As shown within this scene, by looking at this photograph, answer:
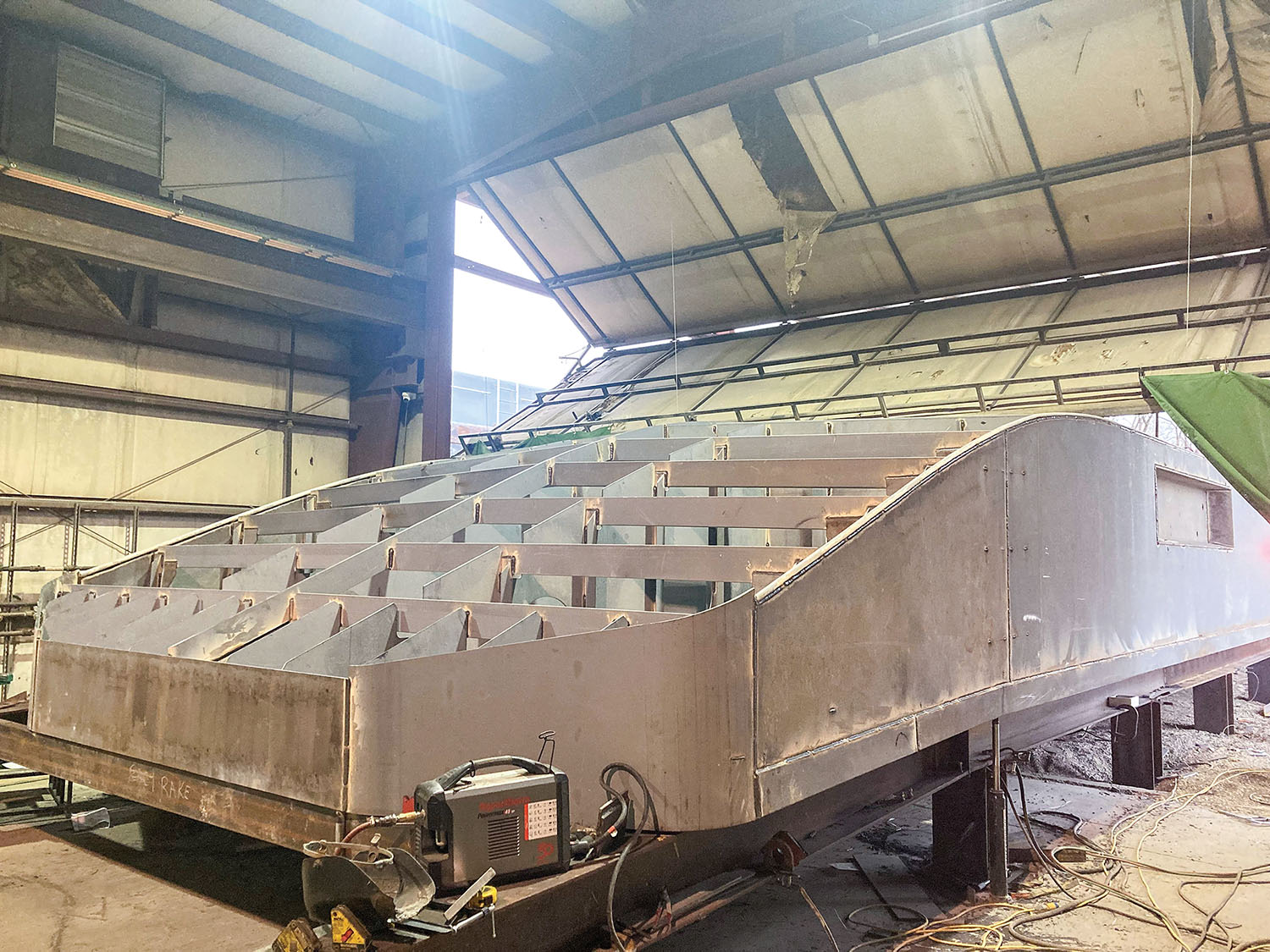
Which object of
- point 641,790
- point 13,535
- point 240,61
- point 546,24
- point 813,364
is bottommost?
point 641,790

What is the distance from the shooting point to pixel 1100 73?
313 inches

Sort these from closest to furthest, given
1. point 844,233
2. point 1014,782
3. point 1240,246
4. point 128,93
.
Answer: point 1014,782, point 1240,246, point 128,93, point 844,233

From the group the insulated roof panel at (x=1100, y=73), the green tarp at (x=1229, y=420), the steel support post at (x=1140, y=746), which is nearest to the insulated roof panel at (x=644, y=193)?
the insulated roof panel at (x=1100, y=73)

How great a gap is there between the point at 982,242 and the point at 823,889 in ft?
25.4

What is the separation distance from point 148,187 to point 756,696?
9.86 metres

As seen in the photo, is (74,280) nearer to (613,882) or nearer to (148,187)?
(148,187)

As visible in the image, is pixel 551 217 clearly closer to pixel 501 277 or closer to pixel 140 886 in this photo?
pixel 501 277

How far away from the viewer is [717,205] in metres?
10.9

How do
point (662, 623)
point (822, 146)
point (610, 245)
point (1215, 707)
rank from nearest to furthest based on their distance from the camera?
point (662, 623), point (1215, 707), point (822, 146), point (610, 245)

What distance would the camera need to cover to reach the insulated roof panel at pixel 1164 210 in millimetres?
8180

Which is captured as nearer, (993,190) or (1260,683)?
(1260,683)

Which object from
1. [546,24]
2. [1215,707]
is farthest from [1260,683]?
[546,24]

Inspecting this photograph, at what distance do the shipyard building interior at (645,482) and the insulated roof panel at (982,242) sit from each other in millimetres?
56

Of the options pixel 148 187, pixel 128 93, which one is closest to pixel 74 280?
pixel 148 187
